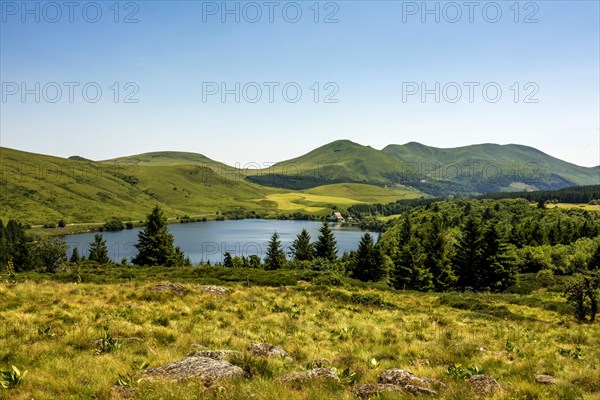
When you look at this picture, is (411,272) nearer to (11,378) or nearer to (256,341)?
(256,341)

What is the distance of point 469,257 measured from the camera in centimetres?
7000

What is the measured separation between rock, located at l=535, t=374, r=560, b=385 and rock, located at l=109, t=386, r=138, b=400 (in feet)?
33.7

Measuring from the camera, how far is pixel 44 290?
20797mm

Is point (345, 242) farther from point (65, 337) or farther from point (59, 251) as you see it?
point (65, 337)

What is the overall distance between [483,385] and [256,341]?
26.1 feet

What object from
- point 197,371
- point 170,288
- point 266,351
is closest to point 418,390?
point 266,351

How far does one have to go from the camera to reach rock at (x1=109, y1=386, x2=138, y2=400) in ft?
24.5

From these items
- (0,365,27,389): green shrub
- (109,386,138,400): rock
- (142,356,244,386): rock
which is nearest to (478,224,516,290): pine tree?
(142,356,244,386): rock

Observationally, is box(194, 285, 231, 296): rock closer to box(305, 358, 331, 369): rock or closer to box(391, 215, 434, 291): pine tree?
box(305, 358, 331, 369): rock

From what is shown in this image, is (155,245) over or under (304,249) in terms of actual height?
over

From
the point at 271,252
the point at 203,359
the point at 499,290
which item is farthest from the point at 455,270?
the point at 203,359

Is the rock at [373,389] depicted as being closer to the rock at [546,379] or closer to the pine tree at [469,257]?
the rock at [546,379]

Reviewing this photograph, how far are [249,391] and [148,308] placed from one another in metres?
12.6

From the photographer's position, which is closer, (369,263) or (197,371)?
(197,371)
